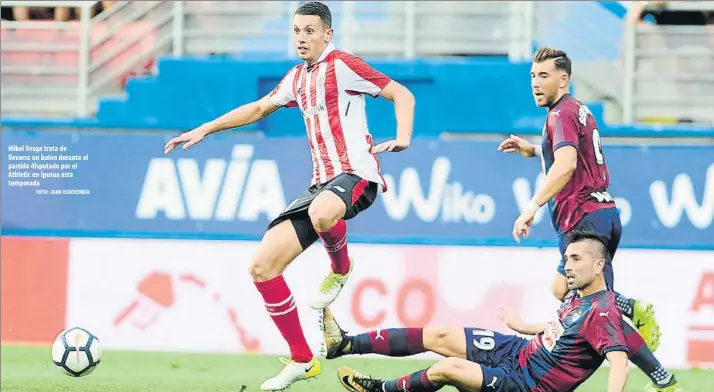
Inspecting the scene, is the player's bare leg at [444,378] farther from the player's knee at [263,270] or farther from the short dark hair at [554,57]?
the short dark hair at [554,57]

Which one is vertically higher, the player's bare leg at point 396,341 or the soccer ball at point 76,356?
the player's bare leg at point 396,341

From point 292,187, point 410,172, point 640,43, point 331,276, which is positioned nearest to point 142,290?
point 292,187

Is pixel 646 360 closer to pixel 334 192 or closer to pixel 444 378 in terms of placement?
pixel 444 378

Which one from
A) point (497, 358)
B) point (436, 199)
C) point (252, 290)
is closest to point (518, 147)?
point (497, 358)

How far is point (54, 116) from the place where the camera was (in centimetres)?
1089

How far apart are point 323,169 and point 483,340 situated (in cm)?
133

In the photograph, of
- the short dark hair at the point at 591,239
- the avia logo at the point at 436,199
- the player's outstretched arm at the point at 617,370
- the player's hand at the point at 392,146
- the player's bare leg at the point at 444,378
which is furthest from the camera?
the avia logo at the point at 436,199

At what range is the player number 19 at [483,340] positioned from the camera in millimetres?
5621

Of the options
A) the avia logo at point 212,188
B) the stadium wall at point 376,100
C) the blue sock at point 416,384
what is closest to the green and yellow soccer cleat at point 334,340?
the blue sock at point 416,384

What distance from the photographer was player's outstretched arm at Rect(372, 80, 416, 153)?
596 cm

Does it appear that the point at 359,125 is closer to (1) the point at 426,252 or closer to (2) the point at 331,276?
Answer: (2) the point at 331,276

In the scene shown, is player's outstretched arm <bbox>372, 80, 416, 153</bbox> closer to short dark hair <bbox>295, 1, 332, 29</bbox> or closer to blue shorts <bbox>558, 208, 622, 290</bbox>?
short dark hair <bbox>295, 1, 332, 29</bbox>

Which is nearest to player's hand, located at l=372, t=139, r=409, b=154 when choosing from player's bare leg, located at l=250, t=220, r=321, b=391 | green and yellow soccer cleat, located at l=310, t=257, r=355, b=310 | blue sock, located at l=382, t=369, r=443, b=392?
player's bare leg, located at l=250, t=220, r=321, b=391

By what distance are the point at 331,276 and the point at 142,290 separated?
3.15 metres
